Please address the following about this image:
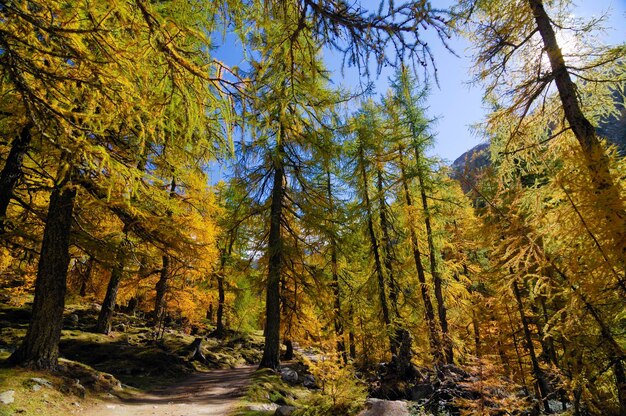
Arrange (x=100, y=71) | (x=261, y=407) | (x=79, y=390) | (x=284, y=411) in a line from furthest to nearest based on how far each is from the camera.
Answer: (x=261, y=407) < (x=79, y=390) < (x=284, y=411) < (x=100, y=71)

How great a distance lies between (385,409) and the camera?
527 centimetres

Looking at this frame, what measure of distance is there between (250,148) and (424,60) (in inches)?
324

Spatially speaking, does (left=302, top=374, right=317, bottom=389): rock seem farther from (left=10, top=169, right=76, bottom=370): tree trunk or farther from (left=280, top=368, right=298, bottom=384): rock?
(left=10, top=169, right=76, bottom=370): tree trunk

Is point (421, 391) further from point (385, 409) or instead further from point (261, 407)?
point (261, 407)

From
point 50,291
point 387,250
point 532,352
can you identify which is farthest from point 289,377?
point 532,352

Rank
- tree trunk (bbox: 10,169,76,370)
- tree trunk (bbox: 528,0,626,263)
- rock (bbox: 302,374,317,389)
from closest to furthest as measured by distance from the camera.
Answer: tree trunk (bbox: 528,0,626,263) → tree trunk (bbox: 10,169,76,370) → rock (bbox: 302,374,317,389)

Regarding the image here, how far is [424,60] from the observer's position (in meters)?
2.82

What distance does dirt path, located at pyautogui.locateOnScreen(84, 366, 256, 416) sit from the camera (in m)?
6.05

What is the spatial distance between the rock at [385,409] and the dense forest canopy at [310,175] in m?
0.77

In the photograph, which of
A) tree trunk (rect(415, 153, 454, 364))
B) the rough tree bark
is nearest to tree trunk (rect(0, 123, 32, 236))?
the rough tree bark

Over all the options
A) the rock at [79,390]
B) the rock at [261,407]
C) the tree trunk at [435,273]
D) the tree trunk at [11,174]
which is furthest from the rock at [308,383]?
the tree trunk at [11,174]

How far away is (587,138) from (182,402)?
981cm

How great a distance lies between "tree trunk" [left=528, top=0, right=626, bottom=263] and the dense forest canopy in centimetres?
3

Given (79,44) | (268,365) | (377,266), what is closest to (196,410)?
(268,365)
